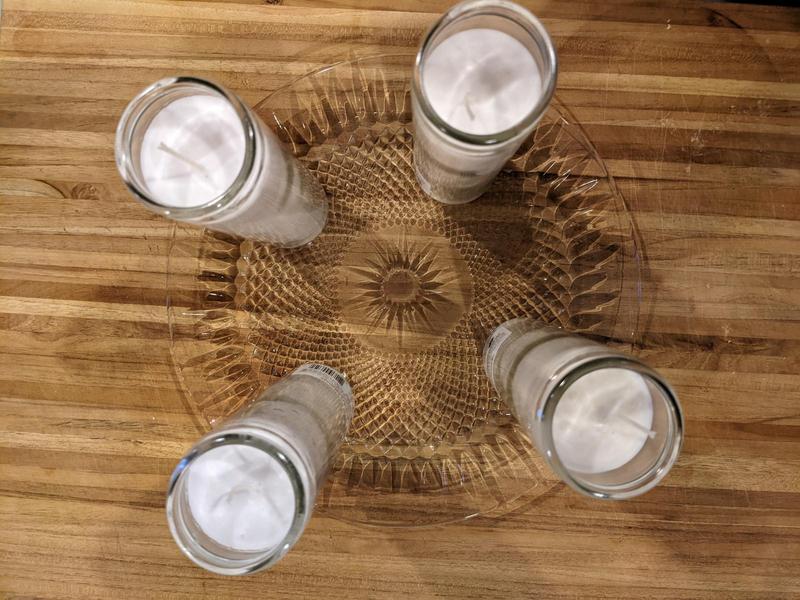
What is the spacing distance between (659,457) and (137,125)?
0.34m

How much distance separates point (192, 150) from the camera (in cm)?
31

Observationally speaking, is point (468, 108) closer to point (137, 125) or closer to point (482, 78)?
point (482, 78)

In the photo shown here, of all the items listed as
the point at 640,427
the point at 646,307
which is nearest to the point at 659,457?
the point at 640,427

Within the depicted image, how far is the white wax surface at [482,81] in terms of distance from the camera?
291mm

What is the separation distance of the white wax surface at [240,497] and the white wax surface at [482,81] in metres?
0.22

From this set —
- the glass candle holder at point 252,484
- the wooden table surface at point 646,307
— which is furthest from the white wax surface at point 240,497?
the wooden table surface at point 646,307

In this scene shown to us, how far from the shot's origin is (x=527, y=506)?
0.43m

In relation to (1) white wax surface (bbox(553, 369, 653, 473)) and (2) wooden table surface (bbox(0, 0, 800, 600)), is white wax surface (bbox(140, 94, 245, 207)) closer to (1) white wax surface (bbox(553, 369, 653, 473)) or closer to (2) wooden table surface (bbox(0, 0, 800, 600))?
(2) wooden table surface (bbox(0, 0, 800, 600))

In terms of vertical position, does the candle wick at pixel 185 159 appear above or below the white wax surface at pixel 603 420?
above

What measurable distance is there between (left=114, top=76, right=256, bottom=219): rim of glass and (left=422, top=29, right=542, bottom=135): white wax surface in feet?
0.33

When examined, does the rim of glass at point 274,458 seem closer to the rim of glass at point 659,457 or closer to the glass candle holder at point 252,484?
the glass candle holder at point 252,484

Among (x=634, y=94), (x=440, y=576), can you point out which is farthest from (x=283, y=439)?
(x=634, y=94)

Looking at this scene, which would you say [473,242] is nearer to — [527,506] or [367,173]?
[367,173]

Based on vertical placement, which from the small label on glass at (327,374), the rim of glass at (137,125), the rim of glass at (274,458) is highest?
the rim of glass at (137,125)
